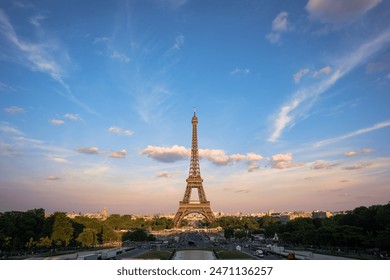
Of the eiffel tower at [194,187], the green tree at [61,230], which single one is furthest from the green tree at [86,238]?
the eiffel tower at [194,187]

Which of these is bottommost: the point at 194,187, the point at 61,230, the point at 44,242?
the point at 44,242

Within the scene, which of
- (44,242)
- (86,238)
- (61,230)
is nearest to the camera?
(44,242)

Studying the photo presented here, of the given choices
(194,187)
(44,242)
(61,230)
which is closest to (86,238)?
(61,230)

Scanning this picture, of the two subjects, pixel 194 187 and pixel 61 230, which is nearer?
pixel 61 230

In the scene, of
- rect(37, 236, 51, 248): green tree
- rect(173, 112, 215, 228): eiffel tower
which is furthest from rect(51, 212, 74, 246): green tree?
rect(173, 112, 215, 228): eiffel tower

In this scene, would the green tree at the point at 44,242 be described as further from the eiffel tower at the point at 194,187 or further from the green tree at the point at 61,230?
the eiffel tower at the point at 194,187

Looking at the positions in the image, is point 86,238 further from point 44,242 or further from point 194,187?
point 194,187

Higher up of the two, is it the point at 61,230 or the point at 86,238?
the point at 61,230

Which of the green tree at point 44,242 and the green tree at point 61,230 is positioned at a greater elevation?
→ the green tree at point 61,230

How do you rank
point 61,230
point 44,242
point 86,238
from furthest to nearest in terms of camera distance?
1. point 86,238
2. point 61,230
3. point 44,242
